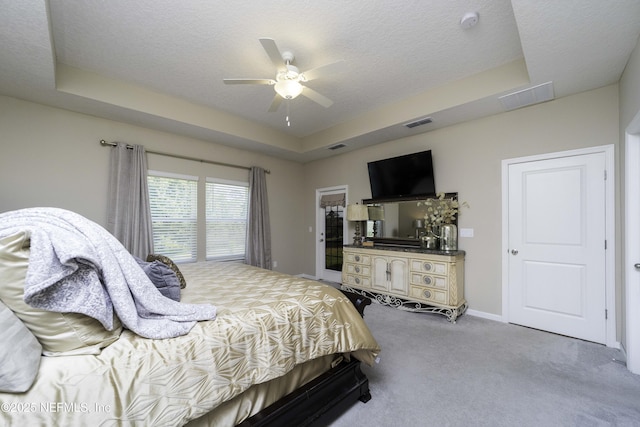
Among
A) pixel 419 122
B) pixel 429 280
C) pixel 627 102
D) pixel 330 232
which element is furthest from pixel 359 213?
pixel 627 102

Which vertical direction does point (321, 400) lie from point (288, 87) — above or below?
below

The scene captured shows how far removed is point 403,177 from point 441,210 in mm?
760

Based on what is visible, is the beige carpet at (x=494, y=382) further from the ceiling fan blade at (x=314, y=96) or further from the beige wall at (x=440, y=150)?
the ceiling fan blade at (x=314, y=96)

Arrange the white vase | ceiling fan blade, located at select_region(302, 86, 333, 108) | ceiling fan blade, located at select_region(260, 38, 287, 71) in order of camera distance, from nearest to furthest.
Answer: ceiling fan blade, located at select_region(260, 38, 287, 71) < ceiling fan blade, located at select_region(302, 86, 333, 108) < the white vase

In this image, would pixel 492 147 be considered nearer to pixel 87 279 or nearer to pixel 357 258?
pixel 357 258

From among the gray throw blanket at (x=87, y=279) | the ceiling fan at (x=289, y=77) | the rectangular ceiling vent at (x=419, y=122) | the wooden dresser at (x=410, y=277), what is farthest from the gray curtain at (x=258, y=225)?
the gray throw blanket at (x=87, y=279)

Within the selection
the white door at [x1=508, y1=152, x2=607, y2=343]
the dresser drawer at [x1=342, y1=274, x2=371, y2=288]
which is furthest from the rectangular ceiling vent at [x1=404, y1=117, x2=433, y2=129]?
the dresser drawer at [x1=342, y1=274, x2=371, y2=288]

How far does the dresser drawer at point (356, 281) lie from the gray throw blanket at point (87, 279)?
3.06 metres

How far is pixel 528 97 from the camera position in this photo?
2.85 meters

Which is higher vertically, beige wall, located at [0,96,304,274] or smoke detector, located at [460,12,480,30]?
smoke detector, located at [460,12,480,30]

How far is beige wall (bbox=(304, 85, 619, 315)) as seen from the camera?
2727 mm

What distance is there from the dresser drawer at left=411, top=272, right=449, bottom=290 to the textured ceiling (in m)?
2.08

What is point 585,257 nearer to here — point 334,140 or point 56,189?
point 334,140

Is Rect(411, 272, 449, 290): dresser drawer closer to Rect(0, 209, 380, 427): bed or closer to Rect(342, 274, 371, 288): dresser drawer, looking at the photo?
Rect(342, 274, 371, 288): dresser drawer
